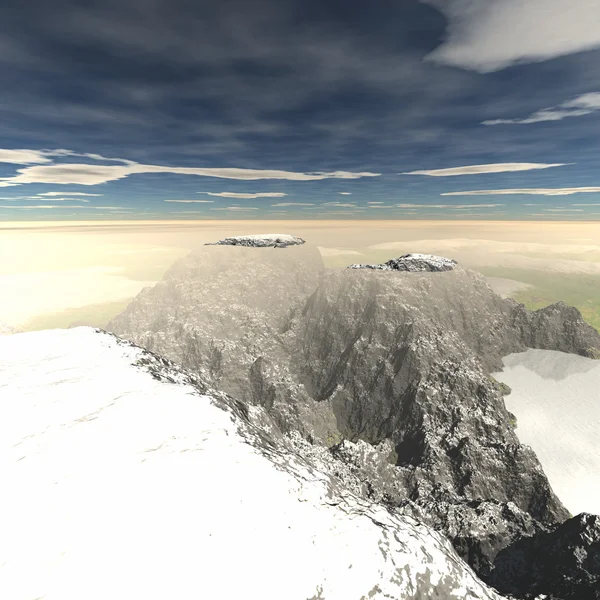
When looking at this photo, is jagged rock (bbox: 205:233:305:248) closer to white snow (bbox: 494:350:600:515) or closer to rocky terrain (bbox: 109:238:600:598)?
rocky terrain (bbox: 109:238:600:598)

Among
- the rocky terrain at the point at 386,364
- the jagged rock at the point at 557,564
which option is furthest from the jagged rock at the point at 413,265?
the jagged rock at the point at 557,564

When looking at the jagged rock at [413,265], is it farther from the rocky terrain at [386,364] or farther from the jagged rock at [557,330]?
the jagged rock at [557,330]

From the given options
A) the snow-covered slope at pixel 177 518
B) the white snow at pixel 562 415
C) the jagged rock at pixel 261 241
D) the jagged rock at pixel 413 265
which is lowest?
Result: the white snow at pixel 562 415

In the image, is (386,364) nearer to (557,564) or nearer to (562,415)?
(557,564)

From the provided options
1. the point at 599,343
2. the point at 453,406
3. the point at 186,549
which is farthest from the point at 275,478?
the point at 599,343

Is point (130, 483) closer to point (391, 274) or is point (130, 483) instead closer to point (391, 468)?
point (391, 468)

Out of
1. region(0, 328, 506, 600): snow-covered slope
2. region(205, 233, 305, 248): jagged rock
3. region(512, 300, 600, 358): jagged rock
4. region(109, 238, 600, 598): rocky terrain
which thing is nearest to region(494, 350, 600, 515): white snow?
region(512, 300, 600, 358): jagged rock

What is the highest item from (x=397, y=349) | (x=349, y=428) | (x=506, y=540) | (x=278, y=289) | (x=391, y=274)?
(x=391, y=274)
